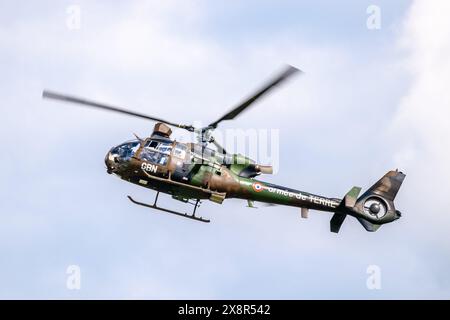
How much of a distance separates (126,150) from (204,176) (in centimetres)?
325

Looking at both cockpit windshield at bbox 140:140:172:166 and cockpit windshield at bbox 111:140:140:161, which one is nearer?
cockpit windshield at bbox 140:140:172:166

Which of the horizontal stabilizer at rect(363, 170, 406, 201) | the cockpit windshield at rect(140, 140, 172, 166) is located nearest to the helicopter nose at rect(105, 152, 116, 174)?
the cockpit windshield at rect(140, 140, 172, 166)

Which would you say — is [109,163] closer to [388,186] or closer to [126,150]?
[126,150]

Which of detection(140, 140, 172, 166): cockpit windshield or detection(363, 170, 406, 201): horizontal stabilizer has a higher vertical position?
detection(140, 140, 172, 166): cockpit windshield

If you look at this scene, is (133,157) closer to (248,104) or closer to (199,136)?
(199,136)

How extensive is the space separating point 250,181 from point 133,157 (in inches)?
186

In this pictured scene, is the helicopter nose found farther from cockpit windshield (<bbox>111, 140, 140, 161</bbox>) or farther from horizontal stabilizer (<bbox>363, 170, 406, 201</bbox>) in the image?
horizontal stabilizer (<bbox>363, 170, 406, 201</bbox>)

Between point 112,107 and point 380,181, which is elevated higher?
point 112,107

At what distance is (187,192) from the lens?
33.3 m

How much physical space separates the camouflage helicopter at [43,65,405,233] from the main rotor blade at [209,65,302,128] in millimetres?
814

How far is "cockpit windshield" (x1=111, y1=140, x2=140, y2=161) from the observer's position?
109ft

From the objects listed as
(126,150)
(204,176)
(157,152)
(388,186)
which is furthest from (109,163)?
→ (388,186)
